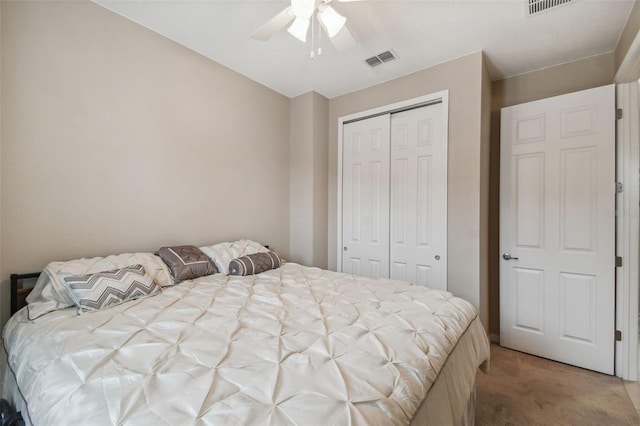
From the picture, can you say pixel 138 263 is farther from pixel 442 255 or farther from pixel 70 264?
pixel 442 255

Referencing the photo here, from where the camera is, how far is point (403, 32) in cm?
218

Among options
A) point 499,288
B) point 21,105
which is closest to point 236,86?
point 21,105

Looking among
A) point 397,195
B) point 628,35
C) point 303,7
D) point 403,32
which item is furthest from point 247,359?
point 628,35

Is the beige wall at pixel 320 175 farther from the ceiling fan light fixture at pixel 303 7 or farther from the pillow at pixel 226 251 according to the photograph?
the ceiling fan light fixture at pixel 303 7

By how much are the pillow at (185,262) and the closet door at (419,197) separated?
6.40 ft

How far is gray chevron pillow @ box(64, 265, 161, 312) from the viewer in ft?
4.57

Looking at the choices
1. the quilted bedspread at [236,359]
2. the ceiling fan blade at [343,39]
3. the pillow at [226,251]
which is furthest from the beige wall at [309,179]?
the quilted bedspread at [236,359]

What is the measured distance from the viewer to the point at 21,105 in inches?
62.7

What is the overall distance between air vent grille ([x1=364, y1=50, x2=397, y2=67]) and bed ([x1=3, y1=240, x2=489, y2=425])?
2153mm

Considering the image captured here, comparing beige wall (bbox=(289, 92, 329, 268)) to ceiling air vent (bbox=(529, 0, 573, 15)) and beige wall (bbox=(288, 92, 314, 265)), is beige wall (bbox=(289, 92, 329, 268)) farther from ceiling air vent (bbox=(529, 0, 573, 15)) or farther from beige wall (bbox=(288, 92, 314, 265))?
ceiling air vent (bbox=(529, 0, 573, 15))

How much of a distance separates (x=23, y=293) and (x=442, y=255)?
10.3ft

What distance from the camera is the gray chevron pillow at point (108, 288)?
139 cm

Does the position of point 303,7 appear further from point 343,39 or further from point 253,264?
point 253,264

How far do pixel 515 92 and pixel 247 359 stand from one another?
3.45m
